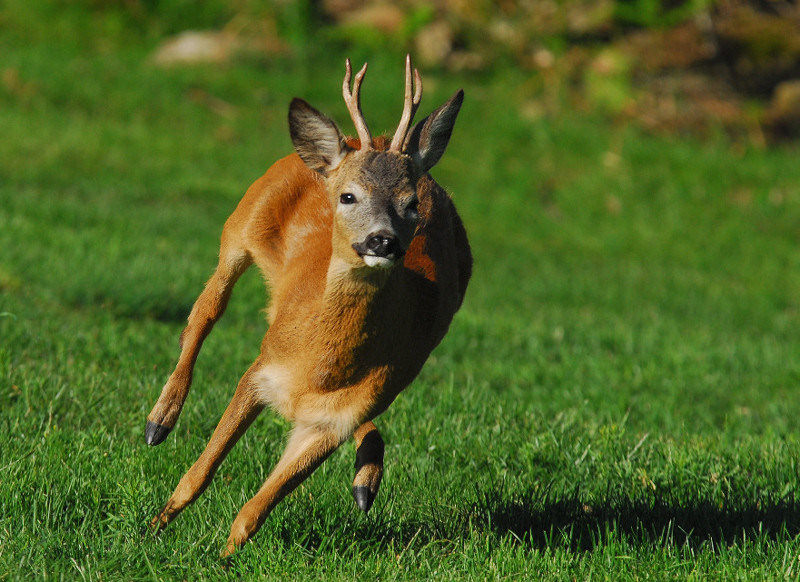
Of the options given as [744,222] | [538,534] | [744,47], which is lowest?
[744,222]

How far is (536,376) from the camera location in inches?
281

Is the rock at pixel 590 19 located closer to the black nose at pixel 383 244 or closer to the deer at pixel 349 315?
the deer at pixel 349 315

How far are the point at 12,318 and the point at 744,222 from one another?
9.66 metres

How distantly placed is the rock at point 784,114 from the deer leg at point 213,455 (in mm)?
13079

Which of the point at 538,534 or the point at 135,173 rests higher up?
the point at 538,534


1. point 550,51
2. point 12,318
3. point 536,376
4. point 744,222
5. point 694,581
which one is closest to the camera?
point 694,581

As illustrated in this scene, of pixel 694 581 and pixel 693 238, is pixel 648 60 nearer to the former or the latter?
pixel 693 238

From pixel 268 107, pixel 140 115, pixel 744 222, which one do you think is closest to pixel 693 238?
pixel 744 222

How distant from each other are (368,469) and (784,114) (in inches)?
531

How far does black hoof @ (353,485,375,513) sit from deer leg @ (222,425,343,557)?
24 centimetres

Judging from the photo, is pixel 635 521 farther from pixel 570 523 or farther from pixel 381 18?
pixel 381 18

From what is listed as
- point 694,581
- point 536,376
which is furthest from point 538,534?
point 536,376

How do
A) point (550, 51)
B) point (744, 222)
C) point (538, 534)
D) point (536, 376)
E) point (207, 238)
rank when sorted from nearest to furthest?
1. point (538, 534)
2. point (536, 376)
3. point (207, 238)
4. point (744, 222)
5. point (550, 51)

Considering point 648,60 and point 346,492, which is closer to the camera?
point 346,492
